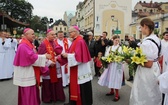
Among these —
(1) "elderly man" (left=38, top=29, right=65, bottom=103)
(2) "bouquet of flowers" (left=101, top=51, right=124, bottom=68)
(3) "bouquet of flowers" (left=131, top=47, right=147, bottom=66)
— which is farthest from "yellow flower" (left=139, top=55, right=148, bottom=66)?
(1) "elderly man" (left=38, top=29, right=65, bottom=103)

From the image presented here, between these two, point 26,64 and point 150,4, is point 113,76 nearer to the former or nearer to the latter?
point 26,64

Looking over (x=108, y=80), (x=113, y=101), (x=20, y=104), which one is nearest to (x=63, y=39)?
(x=108, y=80)

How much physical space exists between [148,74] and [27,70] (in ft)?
8.00

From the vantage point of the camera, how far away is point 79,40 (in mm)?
4859

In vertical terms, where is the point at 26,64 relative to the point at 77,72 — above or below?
above

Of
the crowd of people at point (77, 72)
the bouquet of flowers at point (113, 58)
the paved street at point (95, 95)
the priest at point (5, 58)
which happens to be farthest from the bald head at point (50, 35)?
Result: the priest at point (5, 58)

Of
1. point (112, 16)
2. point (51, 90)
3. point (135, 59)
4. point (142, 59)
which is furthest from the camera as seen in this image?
point (112, 16)

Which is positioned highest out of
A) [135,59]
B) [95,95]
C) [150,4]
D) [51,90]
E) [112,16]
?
[150,4]

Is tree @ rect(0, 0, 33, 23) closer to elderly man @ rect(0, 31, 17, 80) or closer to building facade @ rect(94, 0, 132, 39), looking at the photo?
building facade @ rect(94, 0, 132, 39)

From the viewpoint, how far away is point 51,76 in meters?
5.89

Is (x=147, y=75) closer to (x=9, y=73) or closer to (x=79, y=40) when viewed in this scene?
(x=79, y=40)

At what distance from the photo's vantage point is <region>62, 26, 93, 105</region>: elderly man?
4.82 meters

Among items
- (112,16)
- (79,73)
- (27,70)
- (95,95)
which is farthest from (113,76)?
(112,16)

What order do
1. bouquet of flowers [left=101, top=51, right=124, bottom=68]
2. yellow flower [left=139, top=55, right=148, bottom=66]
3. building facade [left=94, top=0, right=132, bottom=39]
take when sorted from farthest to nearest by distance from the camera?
building facade [left=94, top=0, right=132, bottom=39], bouquet of flowers [left=101, top=51, right=124, bottom=68], yellow flower [left=139, top=55, right=148, bottom=66]
